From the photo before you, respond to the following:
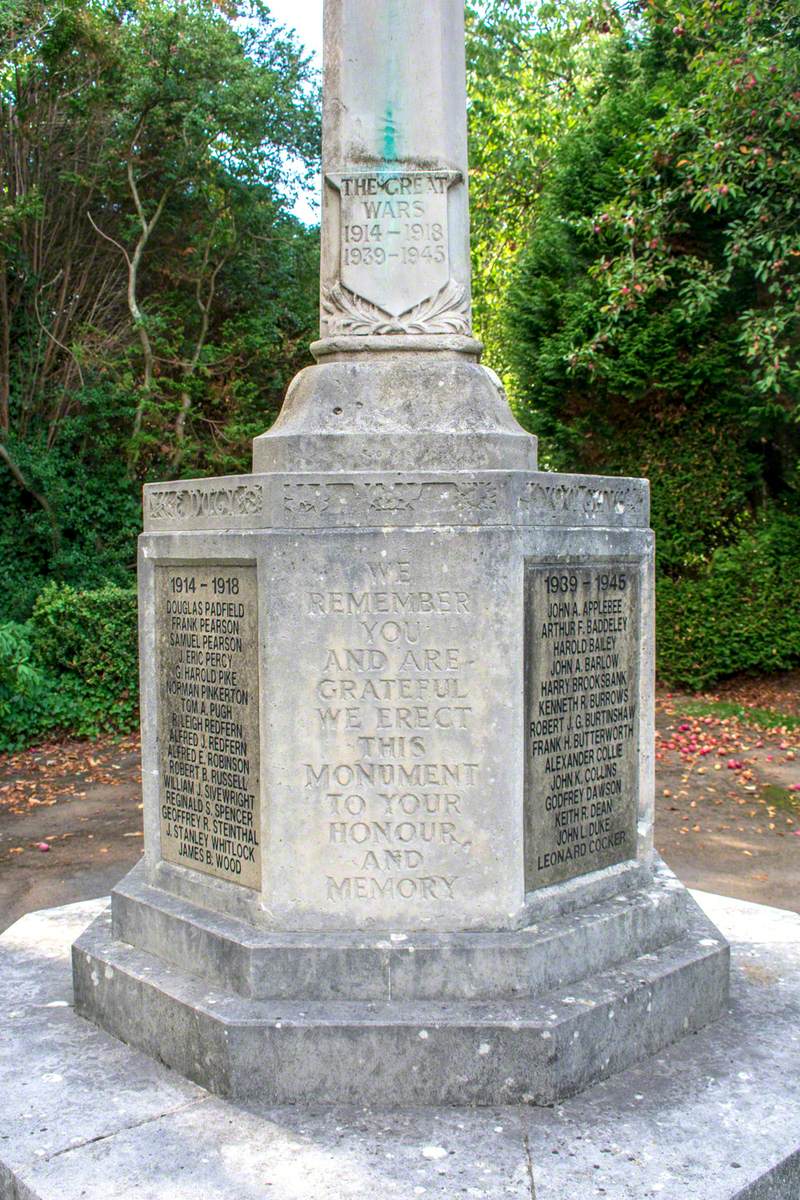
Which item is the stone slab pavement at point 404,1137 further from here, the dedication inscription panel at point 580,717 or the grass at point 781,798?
the grass at point 781,798

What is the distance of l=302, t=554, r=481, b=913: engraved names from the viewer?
3.34 meters

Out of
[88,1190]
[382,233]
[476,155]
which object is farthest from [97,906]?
[476,155]

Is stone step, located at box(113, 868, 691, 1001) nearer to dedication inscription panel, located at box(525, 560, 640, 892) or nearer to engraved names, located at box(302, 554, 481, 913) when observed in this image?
engraved names, located at box(302, 554, 481, 913)

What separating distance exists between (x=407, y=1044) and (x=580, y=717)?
1.24 metres

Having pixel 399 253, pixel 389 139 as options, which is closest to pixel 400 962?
pixel 399 253

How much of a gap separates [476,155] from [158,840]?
15302 mm

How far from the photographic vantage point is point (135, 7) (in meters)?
13.1

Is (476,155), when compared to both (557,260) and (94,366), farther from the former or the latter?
(94,366)

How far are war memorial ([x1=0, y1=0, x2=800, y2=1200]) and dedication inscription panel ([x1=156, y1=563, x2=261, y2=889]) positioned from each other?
0.01m

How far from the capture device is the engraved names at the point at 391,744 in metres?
3.34

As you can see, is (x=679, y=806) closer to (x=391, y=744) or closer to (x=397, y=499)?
(x=391, y=744)

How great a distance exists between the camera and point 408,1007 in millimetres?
3242

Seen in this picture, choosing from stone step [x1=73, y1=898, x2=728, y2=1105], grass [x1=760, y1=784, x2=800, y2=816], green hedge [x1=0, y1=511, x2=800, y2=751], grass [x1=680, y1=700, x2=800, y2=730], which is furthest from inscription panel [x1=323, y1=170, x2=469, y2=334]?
grass [x1=680, y1=700, x2=800, y2=730]

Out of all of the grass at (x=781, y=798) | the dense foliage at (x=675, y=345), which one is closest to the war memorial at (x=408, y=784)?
the grass at (x=781, y=798)
